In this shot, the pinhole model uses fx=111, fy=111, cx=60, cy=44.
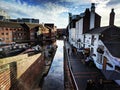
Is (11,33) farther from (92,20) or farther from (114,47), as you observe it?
(114,47)

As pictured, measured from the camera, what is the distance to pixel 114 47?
48.3 ft

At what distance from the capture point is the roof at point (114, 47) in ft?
44.9

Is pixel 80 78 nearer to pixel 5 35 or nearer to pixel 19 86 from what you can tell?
pixel 19 86

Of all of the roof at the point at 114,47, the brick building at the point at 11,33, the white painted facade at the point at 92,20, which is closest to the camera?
the roof at the point at 114,47

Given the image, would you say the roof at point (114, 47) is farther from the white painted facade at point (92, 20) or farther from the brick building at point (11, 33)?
the brick building at point (11, 33)

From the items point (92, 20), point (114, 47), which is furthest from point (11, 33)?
point (114, 47)

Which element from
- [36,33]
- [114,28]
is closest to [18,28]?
[36,33]

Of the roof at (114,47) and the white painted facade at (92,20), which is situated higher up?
the white painted facade at (92,20)

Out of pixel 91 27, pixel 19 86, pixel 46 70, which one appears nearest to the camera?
pixel 19 86

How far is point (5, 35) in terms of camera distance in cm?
4378

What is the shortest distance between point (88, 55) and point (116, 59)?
9.02 meters

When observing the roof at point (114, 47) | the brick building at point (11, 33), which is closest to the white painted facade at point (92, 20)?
the roof at point (114, 47)

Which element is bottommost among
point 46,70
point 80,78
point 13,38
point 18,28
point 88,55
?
point 46,70

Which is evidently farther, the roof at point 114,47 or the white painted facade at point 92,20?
the white painted facade at point 92,20
